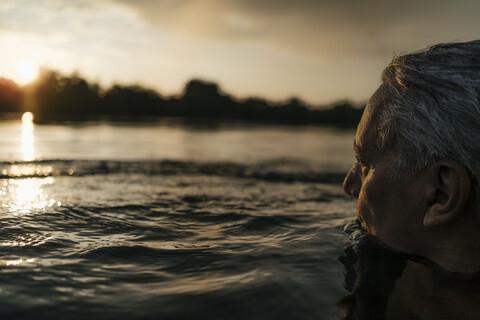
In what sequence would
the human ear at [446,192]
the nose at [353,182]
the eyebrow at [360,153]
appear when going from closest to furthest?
1. the human ear at [446,192]
2. the eyebrow at [360,153]
3. the nose at [353,182]

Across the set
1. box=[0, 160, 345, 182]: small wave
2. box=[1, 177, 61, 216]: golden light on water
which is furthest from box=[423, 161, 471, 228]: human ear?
box=[0, 160, 345, 182]: small wave

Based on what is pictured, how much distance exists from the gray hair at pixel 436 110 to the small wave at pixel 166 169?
3222mm

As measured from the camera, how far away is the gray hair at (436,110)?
1449mm

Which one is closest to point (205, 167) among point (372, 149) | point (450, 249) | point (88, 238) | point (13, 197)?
point (13, 197)

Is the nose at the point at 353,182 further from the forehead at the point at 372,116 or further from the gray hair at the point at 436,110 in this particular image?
the gray hair at the point at 436,110

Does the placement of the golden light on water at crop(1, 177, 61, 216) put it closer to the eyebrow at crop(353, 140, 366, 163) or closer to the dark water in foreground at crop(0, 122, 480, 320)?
the dark water in foreground at crop(0, 122, 480, 320)

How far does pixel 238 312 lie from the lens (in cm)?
130

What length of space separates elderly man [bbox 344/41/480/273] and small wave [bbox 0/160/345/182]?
3.11 m

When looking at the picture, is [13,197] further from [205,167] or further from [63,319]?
[205,167]

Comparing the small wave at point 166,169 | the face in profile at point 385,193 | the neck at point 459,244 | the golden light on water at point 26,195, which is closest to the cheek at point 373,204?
the face in profile at point 385,193

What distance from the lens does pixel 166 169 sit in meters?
5.53

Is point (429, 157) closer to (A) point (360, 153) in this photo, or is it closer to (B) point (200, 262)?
(A) point (360, 153)

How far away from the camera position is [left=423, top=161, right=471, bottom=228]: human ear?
1430 millimetres

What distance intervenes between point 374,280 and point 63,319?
1.30m
